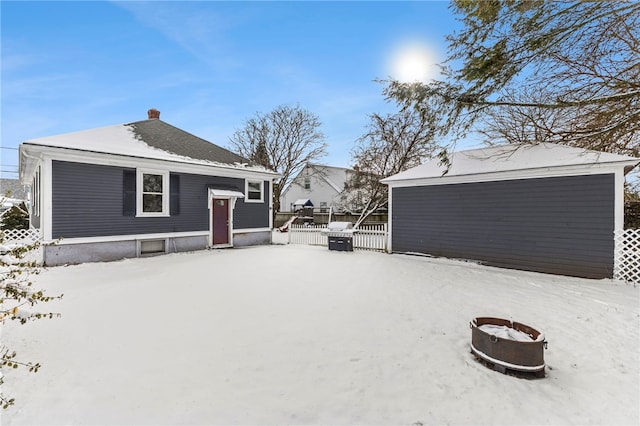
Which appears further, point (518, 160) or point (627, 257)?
point (518, 160)

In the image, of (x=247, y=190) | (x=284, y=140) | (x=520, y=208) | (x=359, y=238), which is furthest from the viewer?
(x=284, y=140)

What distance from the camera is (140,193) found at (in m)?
9.98

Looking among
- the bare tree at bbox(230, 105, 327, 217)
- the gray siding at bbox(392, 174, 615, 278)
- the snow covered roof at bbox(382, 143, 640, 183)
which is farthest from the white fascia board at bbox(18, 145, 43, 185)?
the bare tree at bbox(230, 105, 327, 217)

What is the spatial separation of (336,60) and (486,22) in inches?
310

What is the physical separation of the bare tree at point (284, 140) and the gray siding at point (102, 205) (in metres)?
13.5

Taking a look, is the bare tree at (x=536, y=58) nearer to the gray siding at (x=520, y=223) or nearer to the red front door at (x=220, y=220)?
the gray siding at (x=520, y=223)

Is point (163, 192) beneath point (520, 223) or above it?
above

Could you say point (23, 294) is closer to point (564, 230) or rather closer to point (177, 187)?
point (177, 187)

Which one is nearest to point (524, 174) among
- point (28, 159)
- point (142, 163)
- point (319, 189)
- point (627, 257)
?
point (627, 257)

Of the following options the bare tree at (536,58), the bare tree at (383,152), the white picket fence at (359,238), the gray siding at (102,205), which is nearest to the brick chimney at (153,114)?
the gray siding at (102,205)

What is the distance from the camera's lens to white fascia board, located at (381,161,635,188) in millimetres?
7109

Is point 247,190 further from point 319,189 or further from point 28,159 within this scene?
point 319,189

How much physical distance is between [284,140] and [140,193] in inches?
646

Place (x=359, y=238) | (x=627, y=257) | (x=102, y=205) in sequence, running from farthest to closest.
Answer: (x=359, y=238)
(x=102, y=205)
(x=627, y=257)
